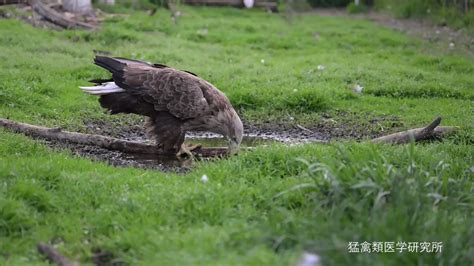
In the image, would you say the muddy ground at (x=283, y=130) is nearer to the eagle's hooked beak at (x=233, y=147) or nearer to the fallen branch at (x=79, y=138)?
the fallen branch at (x=79, y=138)

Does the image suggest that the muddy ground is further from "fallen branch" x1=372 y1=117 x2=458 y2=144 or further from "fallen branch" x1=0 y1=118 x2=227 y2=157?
"fallen branch" x1=372 y1=117 x2=458 y2=144

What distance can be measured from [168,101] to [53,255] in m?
3.24

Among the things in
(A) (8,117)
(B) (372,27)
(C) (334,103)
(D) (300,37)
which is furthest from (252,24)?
(A) (8,117)

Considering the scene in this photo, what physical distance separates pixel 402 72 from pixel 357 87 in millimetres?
1612

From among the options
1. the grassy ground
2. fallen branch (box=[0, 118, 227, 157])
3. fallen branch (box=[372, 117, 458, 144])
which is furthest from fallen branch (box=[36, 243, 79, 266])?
fallen branch (box=[372, 117, 458, 144])

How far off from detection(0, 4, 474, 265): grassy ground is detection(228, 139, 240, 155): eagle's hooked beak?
78cm

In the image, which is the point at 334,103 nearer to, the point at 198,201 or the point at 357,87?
the point at 357,87

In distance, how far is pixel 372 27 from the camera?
18656mm

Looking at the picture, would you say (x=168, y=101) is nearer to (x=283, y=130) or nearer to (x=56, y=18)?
(x=283, y=130)

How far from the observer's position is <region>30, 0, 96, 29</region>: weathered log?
15.4 meters

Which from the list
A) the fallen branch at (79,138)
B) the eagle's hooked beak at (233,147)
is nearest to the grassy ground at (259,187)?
the fallen branch at (79,138)

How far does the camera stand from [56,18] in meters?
15.4

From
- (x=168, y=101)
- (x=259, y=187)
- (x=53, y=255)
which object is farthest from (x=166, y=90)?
(x=53, y=255)

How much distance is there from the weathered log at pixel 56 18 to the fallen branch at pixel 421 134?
9436 mm
